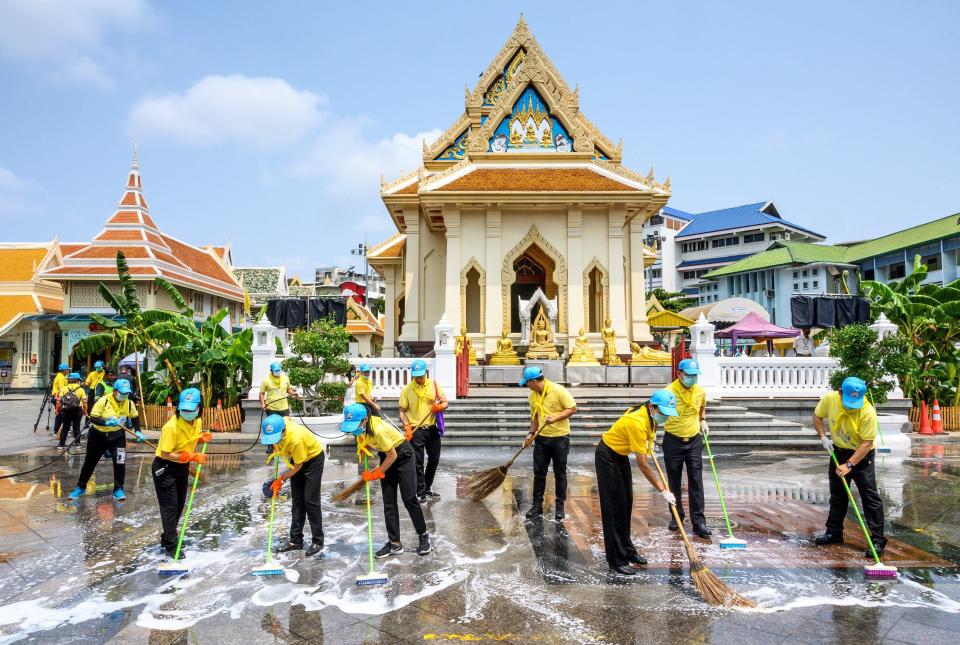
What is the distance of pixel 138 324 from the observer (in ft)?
45.6

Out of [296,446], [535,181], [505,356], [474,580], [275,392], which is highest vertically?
[535,181]

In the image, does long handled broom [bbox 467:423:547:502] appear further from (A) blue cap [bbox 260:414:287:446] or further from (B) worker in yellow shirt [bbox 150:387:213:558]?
(B) worker in yellow shirt [bbox 150:387:213:558]

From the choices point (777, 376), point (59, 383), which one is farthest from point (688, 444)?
point (59, 383)

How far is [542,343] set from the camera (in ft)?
56.8

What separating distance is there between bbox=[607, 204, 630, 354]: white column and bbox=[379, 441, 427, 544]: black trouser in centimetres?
1513

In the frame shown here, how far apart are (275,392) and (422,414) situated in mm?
4082

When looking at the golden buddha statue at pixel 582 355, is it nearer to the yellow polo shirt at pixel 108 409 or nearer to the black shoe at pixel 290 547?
the yellow polo shirt at pixel 108 409

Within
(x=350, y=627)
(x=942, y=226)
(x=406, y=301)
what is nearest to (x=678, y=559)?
(x=350, y=627)

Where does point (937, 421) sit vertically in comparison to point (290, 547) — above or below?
above

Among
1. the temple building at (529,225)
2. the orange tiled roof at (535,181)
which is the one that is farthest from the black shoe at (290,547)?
the orange tiled roof at (535,181)

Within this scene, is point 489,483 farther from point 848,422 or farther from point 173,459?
point 848,422

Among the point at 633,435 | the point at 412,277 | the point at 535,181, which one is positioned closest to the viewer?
the point at 633,435

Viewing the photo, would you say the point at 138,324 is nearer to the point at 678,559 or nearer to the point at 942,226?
the point at 678,559

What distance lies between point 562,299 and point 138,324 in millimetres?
12112
